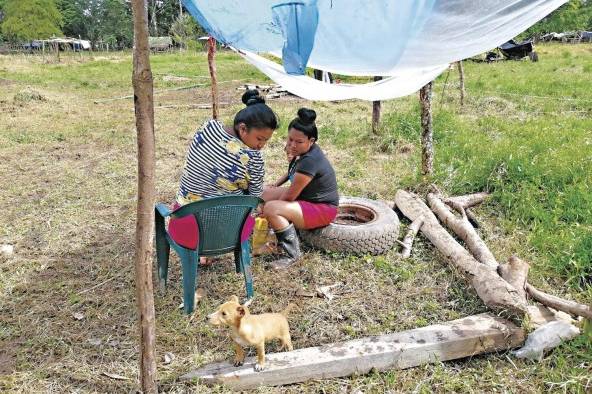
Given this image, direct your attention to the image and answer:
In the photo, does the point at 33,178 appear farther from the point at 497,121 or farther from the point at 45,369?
the point at 497,121

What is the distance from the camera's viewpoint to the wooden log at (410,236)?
145 inches

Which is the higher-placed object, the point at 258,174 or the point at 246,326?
the point at 258,174

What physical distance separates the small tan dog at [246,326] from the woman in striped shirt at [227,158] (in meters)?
0.74

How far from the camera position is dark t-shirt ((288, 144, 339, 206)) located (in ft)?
11.4

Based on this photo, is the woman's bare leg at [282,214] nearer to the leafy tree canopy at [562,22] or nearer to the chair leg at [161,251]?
the chair leg at [161,251]

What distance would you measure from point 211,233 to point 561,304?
208 cm

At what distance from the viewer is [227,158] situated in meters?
3.00

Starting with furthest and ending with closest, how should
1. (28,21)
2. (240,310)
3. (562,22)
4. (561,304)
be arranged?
(562,22), (28,21), (561,304), (240,310)

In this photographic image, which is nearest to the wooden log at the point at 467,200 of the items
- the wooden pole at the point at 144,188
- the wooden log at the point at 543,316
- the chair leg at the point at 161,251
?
the wooden log at the point at 543,316

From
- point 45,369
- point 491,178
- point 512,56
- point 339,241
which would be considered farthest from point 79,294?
point 512,56

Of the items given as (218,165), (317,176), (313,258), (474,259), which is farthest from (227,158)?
(474,259)

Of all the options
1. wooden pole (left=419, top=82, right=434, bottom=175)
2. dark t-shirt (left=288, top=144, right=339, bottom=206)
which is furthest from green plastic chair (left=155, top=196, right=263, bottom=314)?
wooden pole (left=419, top=82, right=434, bottom=175)

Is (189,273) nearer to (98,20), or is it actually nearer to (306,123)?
(306,123)

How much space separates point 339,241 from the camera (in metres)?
3.60
